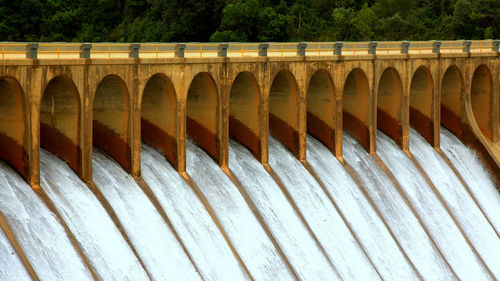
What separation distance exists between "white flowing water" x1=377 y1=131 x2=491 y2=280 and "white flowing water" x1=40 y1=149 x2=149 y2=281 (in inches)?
915

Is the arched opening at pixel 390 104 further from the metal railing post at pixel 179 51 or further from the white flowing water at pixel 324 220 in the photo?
the metal railing post at pixel 179 51

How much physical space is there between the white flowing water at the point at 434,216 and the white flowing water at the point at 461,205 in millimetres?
1012

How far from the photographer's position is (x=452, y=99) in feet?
234

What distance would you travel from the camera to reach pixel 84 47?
4353 cm

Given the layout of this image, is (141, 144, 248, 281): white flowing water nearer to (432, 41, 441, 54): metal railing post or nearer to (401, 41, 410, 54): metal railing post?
(401, 41, 410, 54): metal railing post

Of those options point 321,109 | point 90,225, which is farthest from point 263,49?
point 90,225

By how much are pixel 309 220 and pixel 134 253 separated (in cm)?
1321

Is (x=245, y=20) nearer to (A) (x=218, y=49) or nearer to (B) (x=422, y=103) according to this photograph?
(B) (x=422, y=103)

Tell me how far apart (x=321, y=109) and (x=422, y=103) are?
10550mm

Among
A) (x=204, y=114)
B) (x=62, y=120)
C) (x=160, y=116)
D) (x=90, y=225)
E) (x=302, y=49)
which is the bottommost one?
(x=90, y=225)

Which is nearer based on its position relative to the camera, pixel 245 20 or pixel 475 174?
pixel 475 174

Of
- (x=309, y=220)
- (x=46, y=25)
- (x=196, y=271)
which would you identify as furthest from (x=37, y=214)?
(x=46, y=25)

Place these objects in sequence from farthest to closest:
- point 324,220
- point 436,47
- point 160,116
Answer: point 436,47 → point 324,220 → point 160,116

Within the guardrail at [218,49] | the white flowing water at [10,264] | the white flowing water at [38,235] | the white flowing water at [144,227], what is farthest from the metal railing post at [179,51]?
the white flowing water at [10,264]
